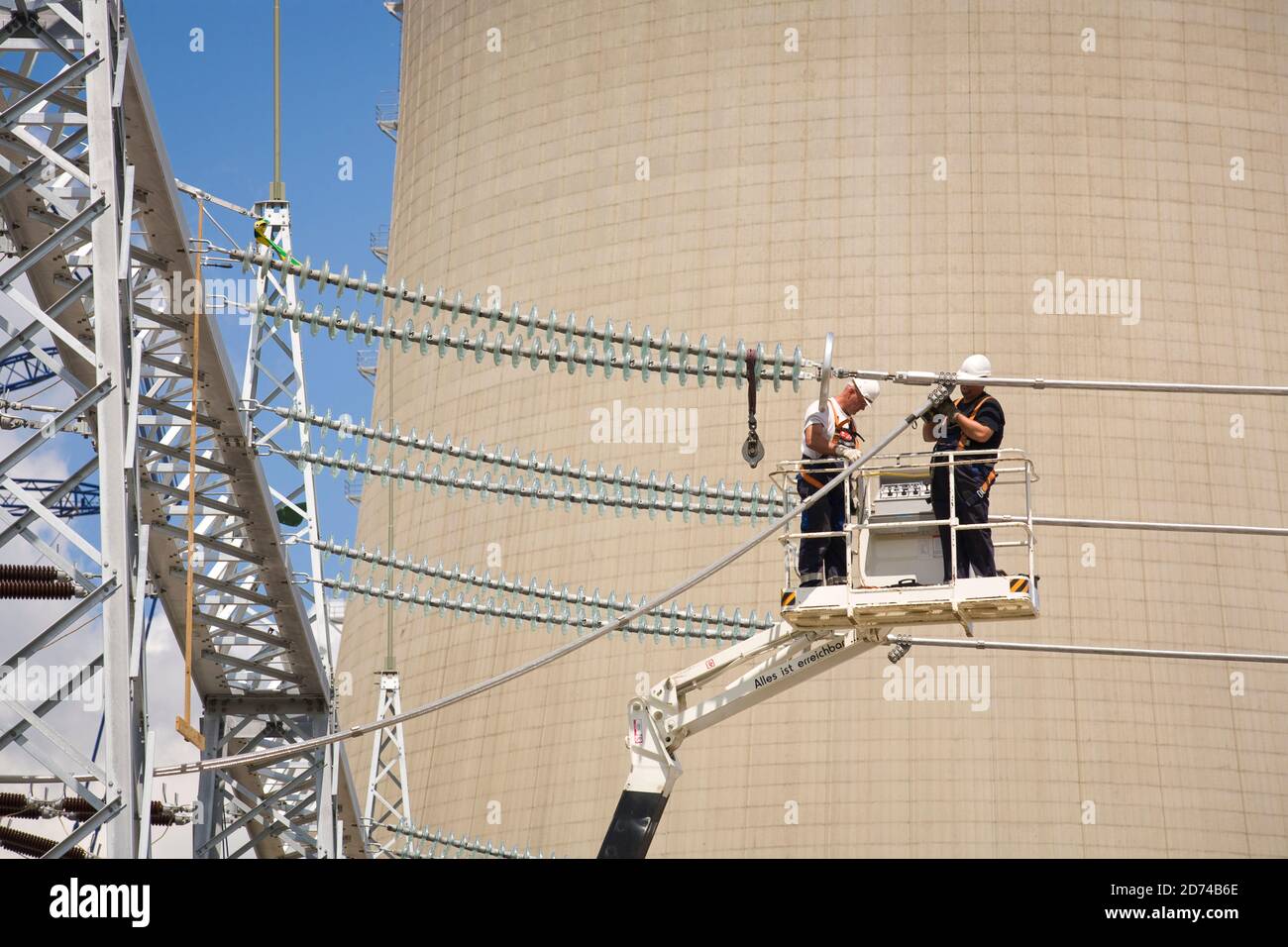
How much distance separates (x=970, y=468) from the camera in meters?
10.8

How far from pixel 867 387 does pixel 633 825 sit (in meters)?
2.89

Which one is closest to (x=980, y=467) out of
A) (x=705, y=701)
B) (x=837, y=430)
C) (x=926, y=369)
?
(x=837, y=430)

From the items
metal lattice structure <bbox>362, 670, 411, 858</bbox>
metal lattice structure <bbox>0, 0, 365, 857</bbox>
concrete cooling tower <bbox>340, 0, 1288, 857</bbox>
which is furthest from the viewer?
metal lattice structure <bbox>362, 670, 411, 858</bbox>

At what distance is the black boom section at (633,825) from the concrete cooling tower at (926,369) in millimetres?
11251

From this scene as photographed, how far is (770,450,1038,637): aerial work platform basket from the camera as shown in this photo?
10.5m

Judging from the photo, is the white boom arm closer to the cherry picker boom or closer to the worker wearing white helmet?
the cherry picker boom

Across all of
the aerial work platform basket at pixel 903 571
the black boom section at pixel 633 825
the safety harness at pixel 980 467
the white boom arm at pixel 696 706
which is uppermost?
the safety harness at pixel 980 467

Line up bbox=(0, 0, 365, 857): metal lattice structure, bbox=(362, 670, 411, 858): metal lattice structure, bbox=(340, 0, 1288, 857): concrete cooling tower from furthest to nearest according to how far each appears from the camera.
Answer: bbox=(362, 670, 411, 858): metal lattice structure → bbox=(340, 0, 1288, 857): concrete cooling tower → bbox=(0, 0, 365, 857): metal lattice structure

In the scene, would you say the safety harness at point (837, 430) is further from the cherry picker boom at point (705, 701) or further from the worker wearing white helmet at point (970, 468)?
the worker wearing white helmet at point (970, 468)

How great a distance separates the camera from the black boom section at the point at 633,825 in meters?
11.1

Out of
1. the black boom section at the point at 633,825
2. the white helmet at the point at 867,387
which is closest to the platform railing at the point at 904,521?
the white helmet at the point at 867,387

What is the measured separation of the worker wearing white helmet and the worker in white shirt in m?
0.52

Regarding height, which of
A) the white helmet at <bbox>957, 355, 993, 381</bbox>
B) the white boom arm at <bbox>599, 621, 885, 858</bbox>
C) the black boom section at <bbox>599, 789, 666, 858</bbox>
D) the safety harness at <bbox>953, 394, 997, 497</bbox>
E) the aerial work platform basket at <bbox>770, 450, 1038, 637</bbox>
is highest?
the white helmet at <bbox>957, 355, 993, 381</bbox>

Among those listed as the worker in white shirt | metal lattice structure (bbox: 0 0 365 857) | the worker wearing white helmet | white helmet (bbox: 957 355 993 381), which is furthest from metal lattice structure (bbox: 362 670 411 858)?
white helmet (bbox: 957 355 993 381)
